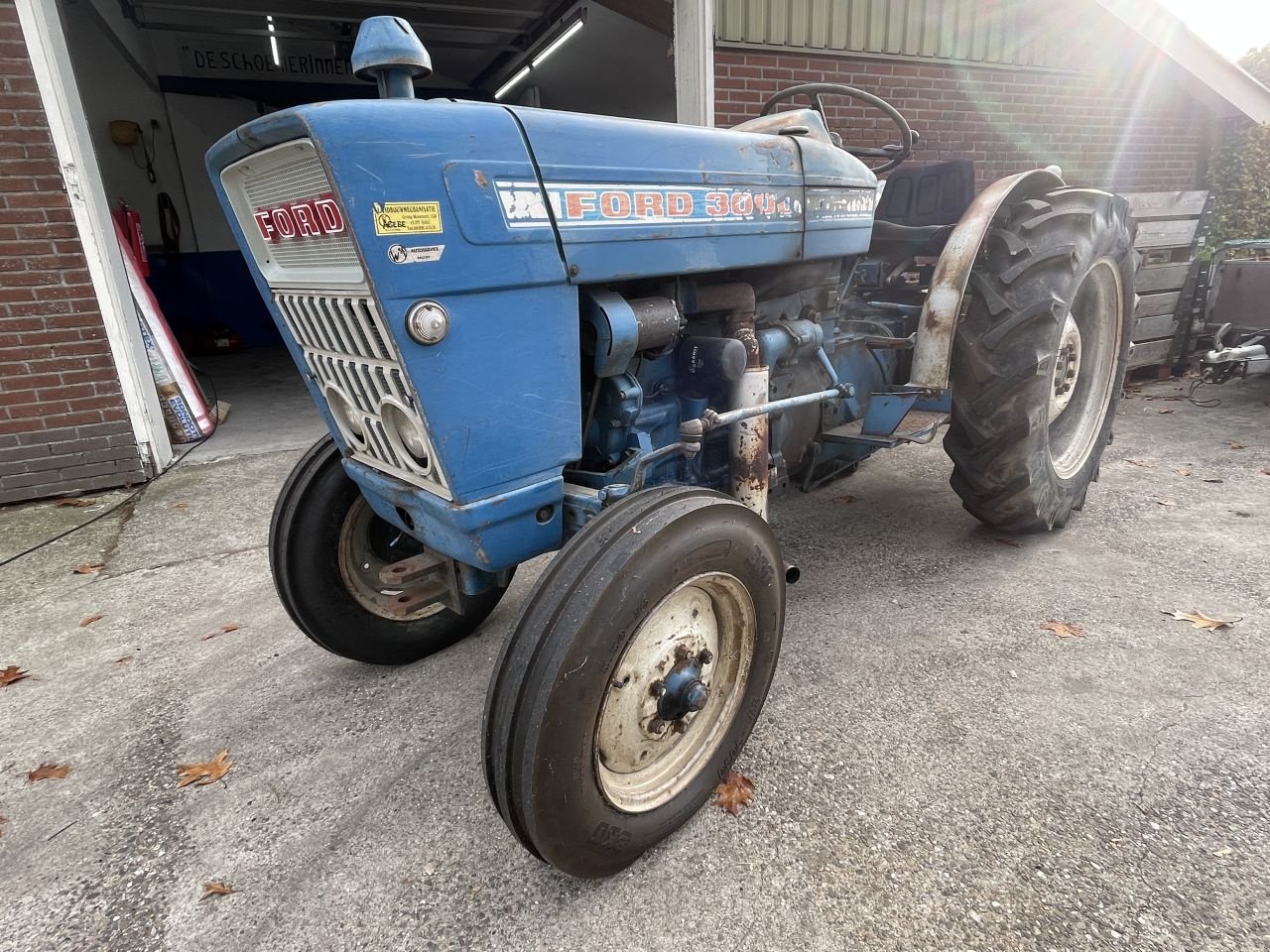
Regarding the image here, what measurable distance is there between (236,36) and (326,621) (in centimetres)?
1120

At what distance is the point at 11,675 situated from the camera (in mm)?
2691

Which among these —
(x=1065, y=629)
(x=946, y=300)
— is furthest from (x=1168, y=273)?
(x=1065, y=629)

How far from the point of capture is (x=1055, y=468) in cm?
334

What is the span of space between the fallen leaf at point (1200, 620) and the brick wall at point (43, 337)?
18.0ft

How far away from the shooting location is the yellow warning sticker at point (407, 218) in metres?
1.46

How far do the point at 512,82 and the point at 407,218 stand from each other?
1108 centimetres

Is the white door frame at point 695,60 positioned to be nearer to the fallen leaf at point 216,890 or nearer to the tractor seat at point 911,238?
the tractor seat at point 911,238

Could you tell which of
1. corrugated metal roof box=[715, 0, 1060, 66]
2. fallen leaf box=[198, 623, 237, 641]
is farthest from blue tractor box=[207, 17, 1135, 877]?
corrugated metal roof box=[715, 0, 1060, 66]

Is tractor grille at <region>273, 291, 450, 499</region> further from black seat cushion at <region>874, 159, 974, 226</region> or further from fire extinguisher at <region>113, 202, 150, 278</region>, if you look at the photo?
fire extinguisher at <region>113, 202, 150, 278</region>

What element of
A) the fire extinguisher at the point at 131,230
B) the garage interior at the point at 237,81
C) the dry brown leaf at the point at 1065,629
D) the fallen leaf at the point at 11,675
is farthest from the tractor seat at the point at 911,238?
the fire extinguisher at the point at 131,230

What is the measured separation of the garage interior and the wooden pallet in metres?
4.81

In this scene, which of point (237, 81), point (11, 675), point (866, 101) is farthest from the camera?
point (237, 81)

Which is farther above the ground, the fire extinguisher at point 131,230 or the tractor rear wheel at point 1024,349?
the fire extinguisher at point 131,230

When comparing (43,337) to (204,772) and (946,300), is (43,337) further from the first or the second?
(946,300)
